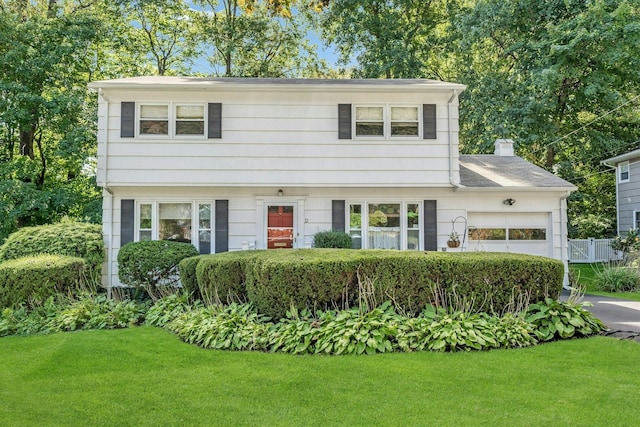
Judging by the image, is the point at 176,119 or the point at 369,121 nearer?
the point at 176,119

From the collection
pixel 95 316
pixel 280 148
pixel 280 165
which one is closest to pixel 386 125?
pixel 280 148

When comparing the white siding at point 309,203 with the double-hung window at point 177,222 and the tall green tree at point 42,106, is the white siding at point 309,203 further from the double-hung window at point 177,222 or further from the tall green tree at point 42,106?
the tall green tree at point 42,106

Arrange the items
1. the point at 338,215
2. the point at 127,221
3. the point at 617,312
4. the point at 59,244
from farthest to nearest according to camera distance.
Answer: the point at 338,215 < the point at 127,221 < the point at 59,244 < the point at 617,312

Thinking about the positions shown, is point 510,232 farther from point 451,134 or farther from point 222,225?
point 222,225

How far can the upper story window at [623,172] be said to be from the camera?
19172 millimetres

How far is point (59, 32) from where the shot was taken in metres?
15.7

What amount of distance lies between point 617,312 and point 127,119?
1128 cm

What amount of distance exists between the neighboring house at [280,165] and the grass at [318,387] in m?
5.63

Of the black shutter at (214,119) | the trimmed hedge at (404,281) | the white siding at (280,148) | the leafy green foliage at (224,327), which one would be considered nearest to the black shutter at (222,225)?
the white siding at (280,148)

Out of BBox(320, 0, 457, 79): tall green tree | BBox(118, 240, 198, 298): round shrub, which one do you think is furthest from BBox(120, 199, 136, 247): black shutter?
BBox(320, 0, 457, 79): tall green tree

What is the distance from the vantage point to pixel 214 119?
36.7ft

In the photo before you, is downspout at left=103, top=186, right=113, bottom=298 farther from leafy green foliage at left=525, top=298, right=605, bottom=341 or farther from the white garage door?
leafy green foliage at left=525, top=298, right=605, bottom=341

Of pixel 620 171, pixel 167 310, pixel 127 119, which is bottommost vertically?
pixel 167 310

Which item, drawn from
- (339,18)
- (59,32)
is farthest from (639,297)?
(59,32)
